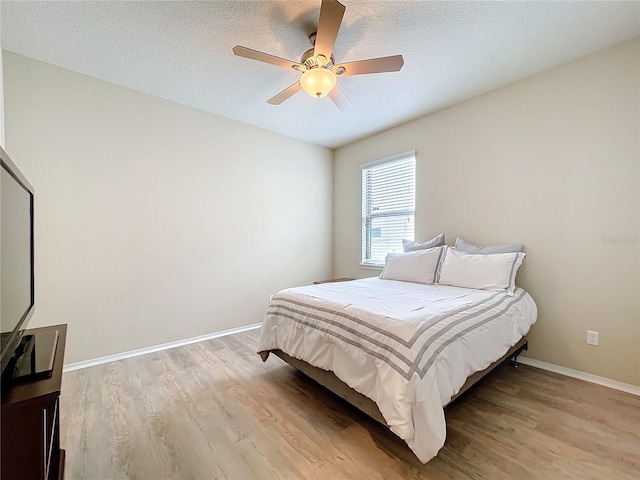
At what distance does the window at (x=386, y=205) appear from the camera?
3.59 m

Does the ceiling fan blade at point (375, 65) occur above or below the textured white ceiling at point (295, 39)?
below

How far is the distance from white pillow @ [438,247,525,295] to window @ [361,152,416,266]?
2.98ft

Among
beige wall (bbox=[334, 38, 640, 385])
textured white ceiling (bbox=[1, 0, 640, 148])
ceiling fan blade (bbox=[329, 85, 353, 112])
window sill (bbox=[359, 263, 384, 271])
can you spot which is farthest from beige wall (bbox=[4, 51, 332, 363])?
beige wall (bbox=[334, 38, 640, 385])

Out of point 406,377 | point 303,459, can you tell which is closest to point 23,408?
point 303,459

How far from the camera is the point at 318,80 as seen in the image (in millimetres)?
1864

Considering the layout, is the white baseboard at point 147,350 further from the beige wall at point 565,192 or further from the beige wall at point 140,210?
the beige wall at point 565,192

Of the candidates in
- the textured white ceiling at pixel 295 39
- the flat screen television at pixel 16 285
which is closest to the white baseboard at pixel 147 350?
the flat screen television at pixel 16 285

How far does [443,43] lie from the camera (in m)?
2.10

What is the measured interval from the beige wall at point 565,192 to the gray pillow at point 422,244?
0.44 feet

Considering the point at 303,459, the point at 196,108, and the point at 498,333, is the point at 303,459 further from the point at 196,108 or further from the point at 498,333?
the point at 196,108

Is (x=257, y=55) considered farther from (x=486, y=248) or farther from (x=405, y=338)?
(x=486, y=248)

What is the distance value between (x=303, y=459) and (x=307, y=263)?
2.94 m

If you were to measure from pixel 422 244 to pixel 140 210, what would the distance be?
303 cm

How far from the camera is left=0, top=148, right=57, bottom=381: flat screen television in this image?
909 millimetres
